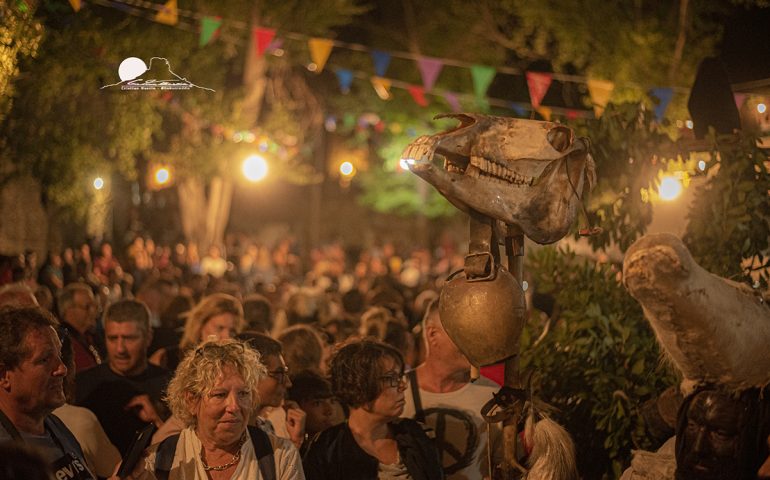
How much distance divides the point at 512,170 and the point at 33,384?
2117mm

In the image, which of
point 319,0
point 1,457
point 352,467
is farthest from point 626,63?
point 1,457

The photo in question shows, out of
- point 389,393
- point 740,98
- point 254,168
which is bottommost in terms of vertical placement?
point 389,393

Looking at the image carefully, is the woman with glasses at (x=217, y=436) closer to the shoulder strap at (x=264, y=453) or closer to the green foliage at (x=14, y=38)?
the shoulder strap at (x=264, y=453)

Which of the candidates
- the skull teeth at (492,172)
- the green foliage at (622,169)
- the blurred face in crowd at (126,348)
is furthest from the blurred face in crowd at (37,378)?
the green foliage at (622,169)

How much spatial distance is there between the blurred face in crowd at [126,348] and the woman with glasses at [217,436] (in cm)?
207

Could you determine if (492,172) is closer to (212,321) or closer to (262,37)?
(212,321)

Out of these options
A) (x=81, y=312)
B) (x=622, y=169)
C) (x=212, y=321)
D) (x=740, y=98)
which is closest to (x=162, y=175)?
(x=81, y=312)

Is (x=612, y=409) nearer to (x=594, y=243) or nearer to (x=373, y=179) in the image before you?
(x=594, y=243)

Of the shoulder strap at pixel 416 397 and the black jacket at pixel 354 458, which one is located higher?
the shoulder strap at pixel 416 397

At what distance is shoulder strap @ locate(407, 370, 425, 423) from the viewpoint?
5848mm

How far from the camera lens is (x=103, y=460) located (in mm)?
5316

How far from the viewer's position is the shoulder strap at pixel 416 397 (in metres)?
5.85

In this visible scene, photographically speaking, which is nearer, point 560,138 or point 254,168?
point 560,138

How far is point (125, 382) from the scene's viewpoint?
656 cm
